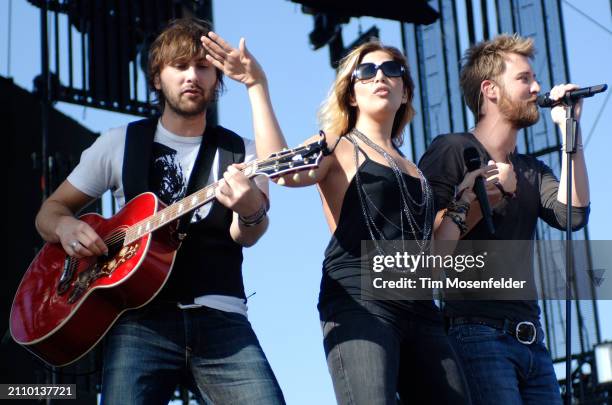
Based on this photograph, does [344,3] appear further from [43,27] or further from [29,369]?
[29,369]

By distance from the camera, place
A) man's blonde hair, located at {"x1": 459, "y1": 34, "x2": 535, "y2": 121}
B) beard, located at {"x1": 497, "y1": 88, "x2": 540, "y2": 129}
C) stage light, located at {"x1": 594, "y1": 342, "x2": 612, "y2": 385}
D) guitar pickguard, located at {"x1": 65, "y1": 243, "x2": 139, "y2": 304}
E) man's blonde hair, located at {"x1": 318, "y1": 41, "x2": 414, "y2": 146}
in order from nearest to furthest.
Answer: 1. guitar pickguard, located at {"x1": 65, "y1": 243, "x2": 139, "y2": 304}
2. man's blonde hair, located at {"x1": 318, "y1": 41, "x2": 414, "y2": 146}
3. beard, located at {"x1": 497, "y1": 88, "x2": 540, "y2": 129}
4. man's blonde hair, located at {"x1": 459, "y1": 34, "x2": 535, "y2": 121}
5. stage light, located at {"x1": 594, "y1": 342, "x2": 612, "y2": 385}

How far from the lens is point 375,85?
448 centimetres

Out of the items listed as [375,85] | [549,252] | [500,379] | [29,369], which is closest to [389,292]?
[500,379]

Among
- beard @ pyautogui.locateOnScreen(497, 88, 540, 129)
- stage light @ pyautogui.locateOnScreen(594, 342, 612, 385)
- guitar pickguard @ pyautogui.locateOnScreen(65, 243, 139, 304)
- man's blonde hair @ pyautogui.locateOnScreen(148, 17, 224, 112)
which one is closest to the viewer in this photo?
guitar pickguard @ pyautogui.locateOnScreen(65, 243, 139, 304)

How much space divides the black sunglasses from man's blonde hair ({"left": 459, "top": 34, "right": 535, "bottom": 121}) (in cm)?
71

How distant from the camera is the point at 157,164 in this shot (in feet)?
14.3

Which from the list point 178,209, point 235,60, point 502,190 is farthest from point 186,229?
point 502,190

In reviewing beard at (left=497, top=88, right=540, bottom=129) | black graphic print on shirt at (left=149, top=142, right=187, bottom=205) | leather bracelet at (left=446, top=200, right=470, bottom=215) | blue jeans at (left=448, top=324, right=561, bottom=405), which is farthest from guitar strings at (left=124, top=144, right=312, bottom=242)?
beard at (left=497, top=88, right=540, bottom=129)

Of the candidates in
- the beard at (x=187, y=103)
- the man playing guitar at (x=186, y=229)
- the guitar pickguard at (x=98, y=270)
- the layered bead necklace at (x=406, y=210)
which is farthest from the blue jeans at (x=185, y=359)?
the beard at (x=187, y=103)

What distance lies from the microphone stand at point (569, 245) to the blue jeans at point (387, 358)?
1.32ft

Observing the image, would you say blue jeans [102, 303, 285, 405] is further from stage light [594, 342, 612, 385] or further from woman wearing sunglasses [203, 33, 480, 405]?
stage light [594, 342, 612, 385]

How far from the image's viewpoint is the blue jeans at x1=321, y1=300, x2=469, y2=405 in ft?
12.7

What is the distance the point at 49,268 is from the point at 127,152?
1.82 ft

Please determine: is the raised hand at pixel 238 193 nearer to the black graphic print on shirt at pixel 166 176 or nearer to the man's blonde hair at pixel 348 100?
the black graphic print on shirt at pixel 166 176
